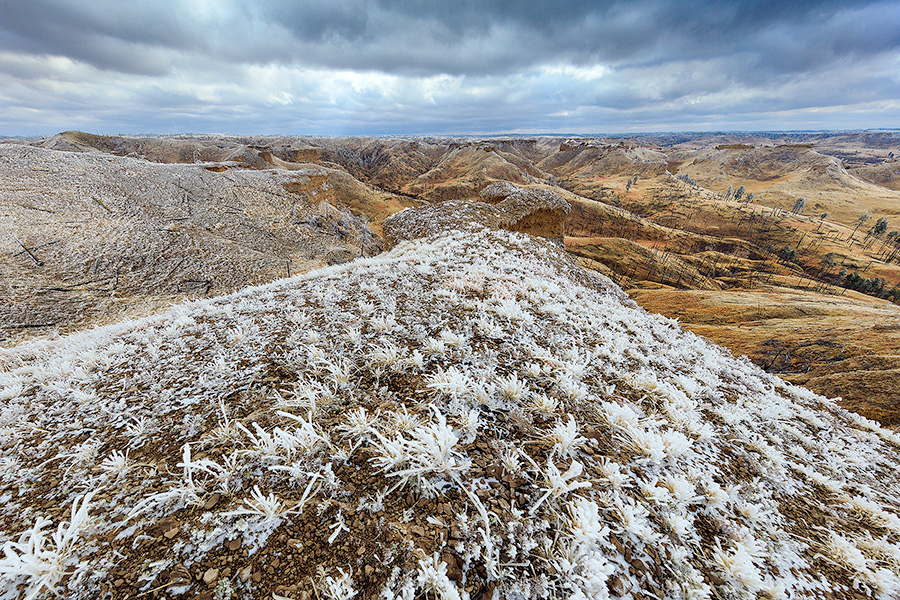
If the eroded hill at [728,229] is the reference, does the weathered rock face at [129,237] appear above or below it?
above

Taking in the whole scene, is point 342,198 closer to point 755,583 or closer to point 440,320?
point 440,320

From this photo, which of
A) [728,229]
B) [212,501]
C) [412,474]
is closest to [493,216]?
[412,474]

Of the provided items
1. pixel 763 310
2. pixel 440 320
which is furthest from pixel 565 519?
pixel 763 310

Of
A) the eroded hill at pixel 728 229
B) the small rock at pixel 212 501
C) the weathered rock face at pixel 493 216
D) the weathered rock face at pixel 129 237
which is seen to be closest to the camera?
the small rock at pixel 212 501

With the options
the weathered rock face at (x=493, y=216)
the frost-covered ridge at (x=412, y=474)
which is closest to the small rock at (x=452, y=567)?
the frost-covered ridge at (x=412, y=474)

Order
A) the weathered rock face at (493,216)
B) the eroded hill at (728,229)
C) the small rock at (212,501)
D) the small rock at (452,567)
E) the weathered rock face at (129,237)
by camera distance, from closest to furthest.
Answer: the small rock at (452,567) → the small rock at (212,501) → the weathered rock face at (129,237) → the weathered rock face at (493,216) → the eroded hill at (728,229)

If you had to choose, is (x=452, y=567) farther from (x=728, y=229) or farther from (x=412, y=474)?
(x=728, y=229)

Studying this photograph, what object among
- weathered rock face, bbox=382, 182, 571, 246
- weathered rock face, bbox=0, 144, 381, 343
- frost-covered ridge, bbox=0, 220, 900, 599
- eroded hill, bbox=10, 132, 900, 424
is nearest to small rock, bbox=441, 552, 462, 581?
frost-covered ridge, bbox=0, 220, 900, 599

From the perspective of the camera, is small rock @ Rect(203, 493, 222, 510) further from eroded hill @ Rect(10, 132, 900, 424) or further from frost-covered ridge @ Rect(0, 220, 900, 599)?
eroded hill @ Rect(10, 132, 900, 424)

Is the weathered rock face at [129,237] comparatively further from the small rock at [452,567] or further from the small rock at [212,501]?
the small rock at [452,567]
